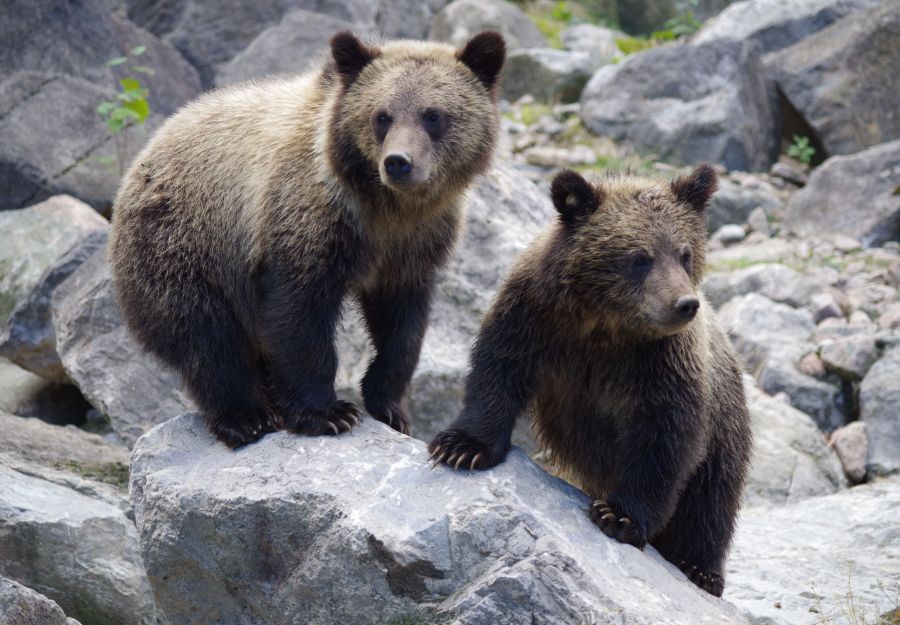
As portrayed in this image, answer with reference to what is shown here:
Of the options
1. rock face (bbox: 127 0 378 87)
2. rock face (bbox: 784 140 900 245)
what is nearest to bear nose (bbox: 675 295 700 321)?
rock face (bbox: 784 140 900 245)

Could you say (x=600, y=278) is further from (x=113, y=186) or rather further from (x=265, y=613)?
(x=113, y=186)

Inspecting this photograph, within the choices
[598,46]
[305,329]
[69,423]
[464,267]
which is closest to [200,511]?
[305,329]

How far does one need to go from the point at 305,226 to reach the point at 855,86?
473 inches

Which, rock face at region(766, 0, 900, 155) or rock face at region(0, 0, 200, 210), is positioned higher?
rock face at region(766, 0, 900, 155)

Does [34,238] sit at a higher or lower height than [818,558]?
lower

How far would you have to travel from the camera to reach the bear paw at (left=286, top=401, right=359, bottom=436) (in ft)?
21.9

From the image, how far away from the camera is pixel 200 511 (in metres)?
6.18

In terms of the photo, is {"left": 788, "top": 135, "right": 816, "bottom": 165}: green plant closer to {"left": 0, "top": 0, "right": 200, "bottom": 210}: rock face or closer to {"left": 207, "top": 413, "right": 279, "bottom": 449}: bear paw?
{"left": 0, "top": 0, "right": 200, "bottom": 210}: rock face

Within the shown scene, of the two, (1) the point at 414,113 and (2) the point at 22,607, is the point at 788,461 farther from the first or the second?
(2) the point at 22,607

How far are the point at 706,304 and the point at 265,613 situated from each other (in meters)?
3.24

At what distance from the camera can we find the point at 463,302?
966cm

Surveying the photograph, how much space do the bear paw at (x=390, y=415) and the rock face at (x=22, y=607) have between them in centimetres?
241

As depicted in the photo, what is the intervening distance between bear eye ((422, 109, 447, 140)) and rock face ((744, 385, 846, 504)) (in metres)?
4.26

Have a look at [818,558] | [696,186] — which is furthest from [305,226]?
[818,558]
